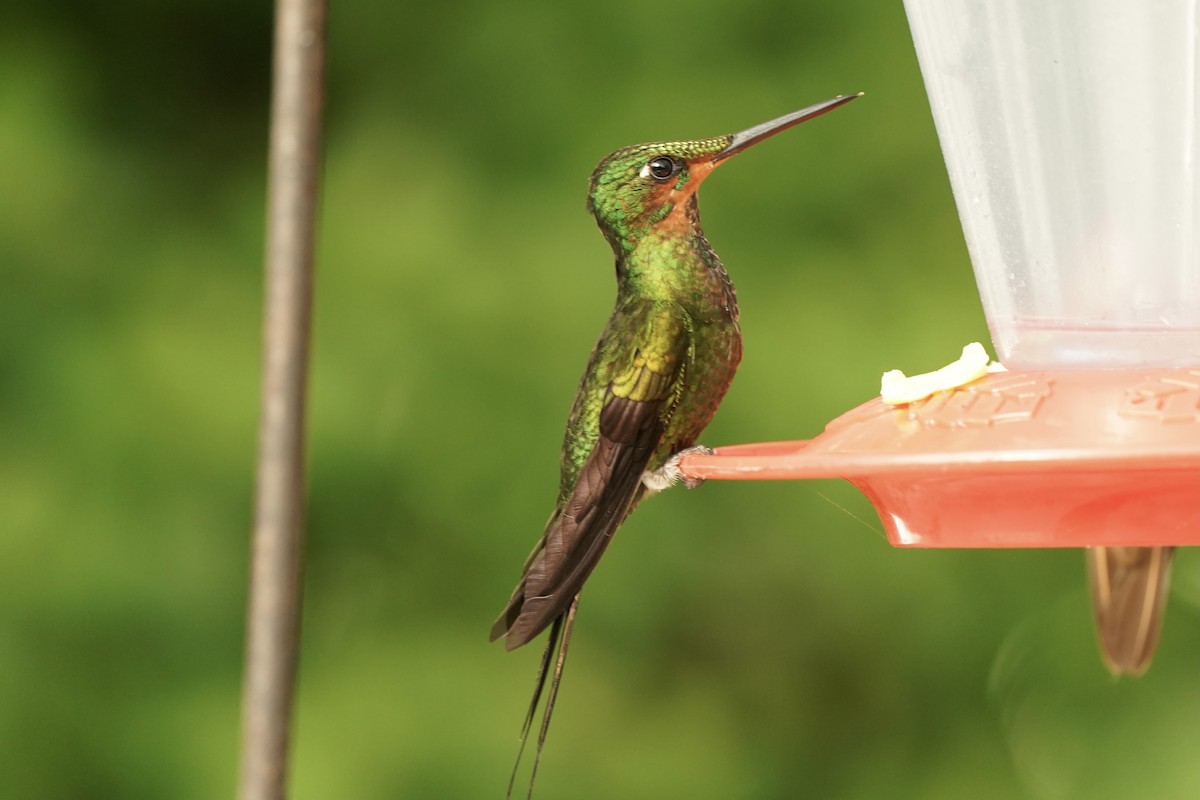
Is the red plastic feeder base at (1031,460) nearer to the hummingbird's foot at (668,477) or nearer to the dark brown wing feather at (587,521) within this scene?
the dark brown wing feather at (587,521)

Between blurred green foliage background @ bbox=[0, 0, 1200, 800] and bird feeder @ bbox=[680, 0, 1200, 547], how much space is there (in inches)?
74.9

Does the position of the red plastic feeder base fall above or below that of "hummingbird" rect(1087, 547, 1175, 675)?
above

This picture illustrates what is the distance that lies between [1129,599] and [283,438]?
216cm

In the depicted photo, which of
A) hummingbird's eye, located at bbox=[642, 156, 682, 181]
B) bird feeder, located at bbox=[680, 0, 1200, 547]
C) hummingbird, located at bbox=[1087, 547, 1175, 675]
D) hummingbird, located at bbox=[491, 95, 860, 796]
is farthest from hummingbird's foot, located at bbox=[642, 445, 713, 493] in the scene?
hummingbird, located at bbox=[1087, 547, 1175, 675]

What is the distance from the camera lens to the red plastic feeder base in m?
1.52

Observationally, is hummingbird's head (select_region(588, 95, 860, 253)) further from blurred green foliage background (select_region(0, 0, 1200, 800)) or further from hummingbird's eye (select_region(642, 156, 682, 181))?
blurred green foliage background (select_region(0, 0, 1200, 800))

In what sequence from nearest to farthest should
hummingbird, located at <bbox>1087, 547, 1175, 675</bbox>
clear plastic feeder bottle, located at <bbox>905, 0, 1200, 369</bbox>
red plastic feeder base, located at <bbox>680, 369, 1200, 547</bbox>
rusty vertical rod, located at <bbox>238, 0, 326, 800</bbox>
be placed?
rusty vertical rod, located at <bbox>238, 0, 326, 800</bbox> → red plastic feeder base, located at <bbox>680, 369, 1200, 547</bbox> → clear plastic feeder bottle, located at <bbox>905, 0, 1200, 369</bbox> → hummingbird, located at <bbox>1087, 547, 1175, 675</bbox>

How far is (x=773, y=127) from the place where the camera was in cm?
227

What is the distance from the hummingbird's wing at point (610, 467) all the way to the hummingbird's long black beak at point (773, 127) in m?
0.30

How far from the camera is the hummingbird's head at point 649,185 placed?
101 inches

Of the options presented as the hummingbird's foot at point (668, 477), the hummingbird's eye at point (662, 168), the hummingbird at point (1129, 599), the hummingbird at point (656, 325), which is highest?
the hummingbird's eye at point (662, 168)

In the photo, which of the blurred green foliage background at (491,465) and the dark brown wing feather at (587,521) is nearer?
the dark brown wing feather at (587,521)

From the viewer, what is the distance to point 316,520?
13.1 ft

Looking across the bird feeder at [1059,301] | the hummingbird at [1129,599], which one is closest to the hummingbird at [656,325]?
the bird feeder at [1059,301]
